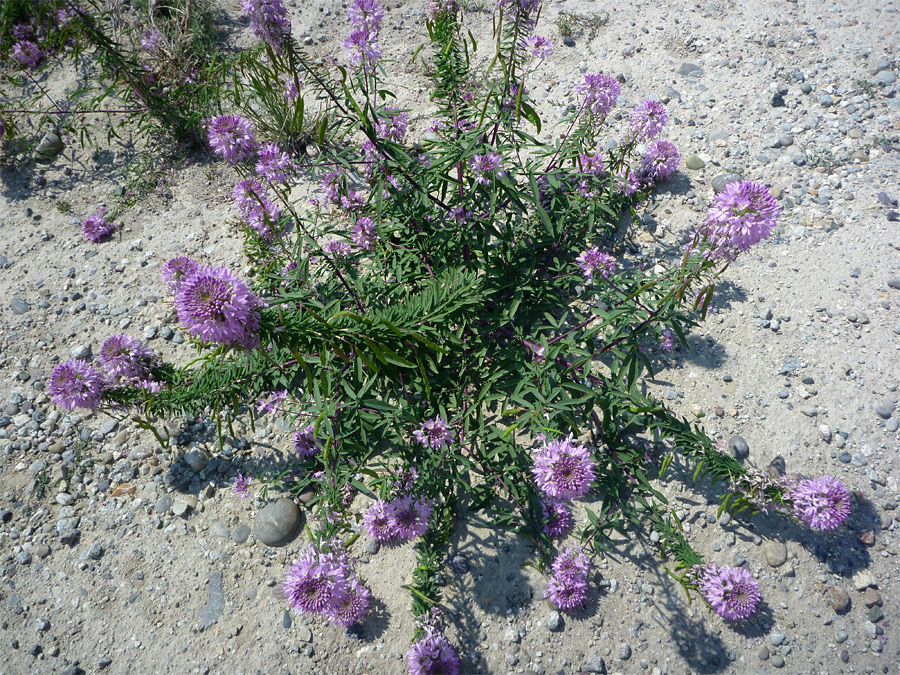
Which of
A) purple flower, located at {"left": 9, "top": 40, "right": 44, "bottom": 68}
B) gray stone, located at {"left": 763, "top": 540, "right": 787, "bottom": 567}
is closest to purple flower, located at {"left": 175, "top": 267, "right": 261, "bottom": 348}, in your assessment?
gray stone, located at {"left": 763, "top": 540, "right": 787, "bottom": 567}

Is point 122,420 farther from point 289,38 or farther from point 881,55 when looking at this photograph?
point 881,55

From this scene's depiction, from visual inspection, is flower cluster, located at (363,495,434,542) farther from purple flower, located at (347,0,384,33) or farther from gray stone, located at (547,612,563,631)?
purple flower, located at (347,0,384,33)

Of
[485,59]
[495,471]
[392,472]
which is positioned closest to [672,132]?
[485,59]

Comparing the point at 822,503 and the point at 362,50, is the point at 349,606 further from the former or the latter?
the point at 362,50

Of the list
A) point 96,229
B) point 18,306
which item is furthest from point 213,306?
point 96,229

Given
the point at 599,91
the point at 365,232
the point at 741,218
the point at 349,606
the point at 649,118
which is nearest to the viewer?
the point at 741,218
